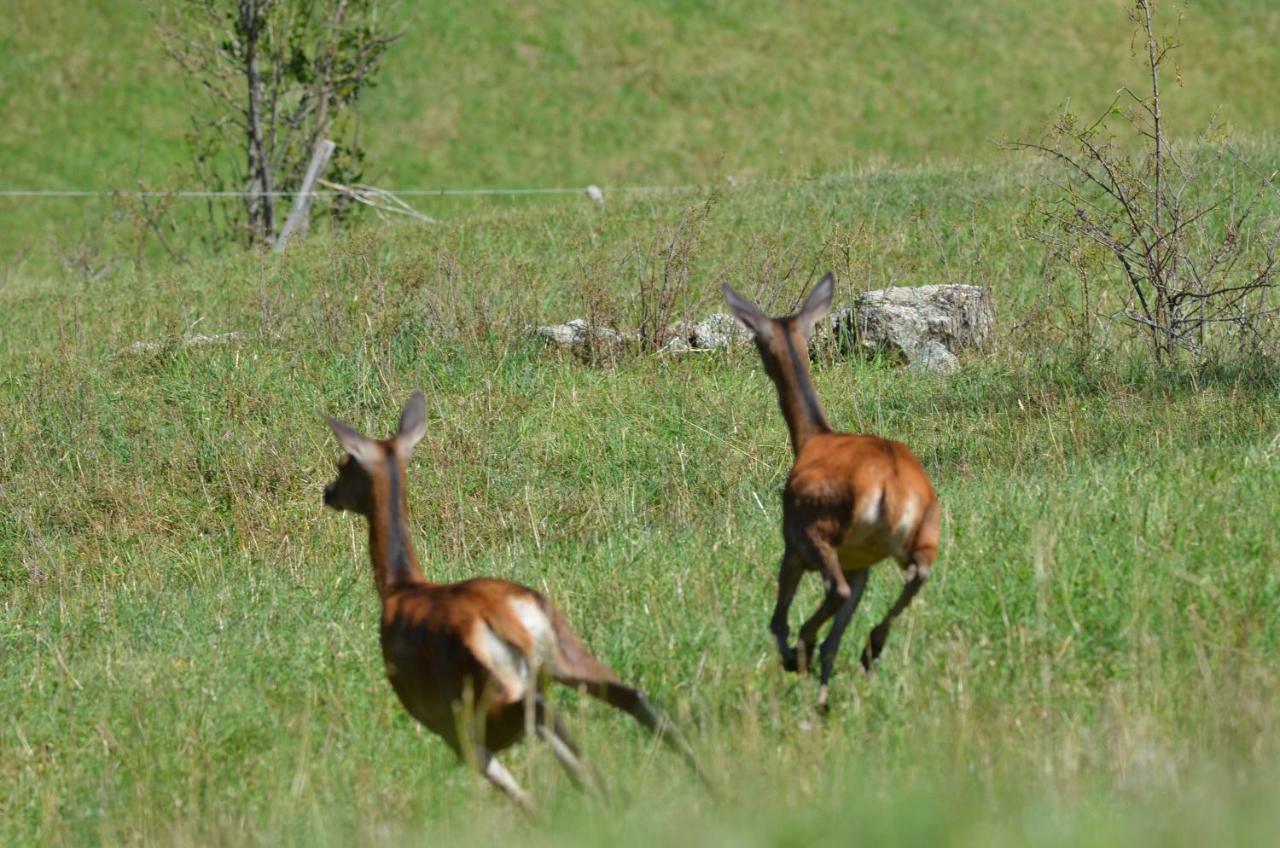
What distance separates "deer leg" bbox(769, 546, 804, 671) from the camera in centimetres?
539

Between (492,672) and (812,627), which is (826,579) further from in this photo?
(492,672)

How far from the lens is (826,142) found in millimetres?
37188

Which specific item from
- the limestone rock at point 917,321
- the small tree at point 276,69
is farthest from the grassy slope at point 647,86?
the limestone rock at point 917,321

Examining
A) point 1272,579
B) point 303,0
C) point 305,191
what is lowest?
point 1272,579

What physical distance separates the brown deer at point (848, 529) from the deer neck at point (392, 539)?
1.26m

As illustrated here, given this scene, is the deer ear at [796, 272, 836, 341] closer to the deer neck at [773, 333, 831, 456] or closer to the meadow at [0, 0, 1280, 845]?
the deer neck at [773, 333, 831, 456]

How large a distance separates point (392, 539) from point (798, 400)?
62.9 inches

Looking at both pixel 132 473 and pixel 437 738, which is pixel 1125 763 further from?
pixel 132 473

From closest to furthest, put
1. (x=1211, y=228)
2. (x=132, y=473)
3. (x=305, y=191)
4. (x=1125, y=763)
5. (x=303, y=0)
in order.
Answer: (x=1125, y=763)
(x=132, y=473)
(x=1211, y=228)
(x=305, y=191)
(x=303, y=0)

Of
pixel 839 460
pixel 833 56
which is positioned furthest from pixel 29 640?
pixel 833 56

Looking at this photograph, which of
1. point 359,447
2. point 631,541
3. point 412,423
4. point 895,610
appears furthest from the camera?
point 631,541

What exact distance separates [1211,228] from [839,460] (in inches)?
477

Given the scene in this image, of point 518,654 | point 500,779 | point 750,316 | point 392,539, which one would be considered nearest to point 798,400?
point 750,316

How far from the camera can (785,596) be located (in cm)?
539
